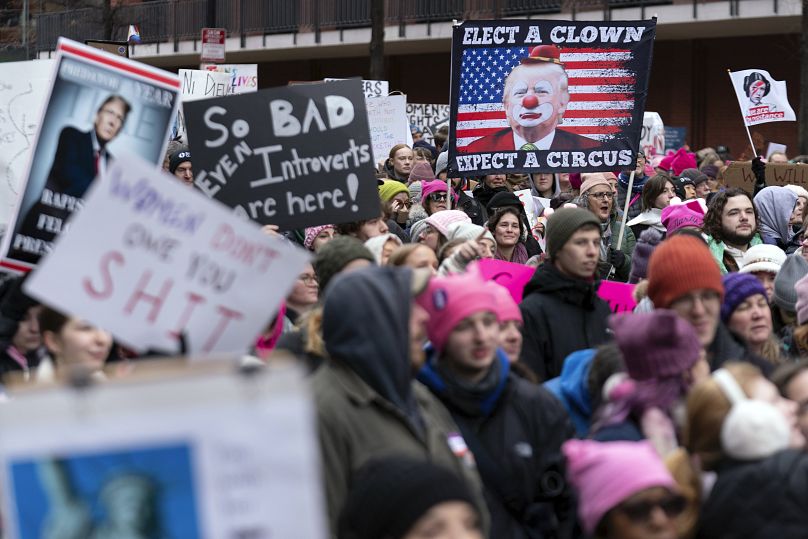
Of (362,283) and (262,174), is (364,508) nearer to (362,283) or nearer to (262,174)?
(362,283)

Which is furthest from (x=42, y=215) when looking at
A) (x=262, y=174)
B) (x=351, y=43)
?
(x=351, y=43)

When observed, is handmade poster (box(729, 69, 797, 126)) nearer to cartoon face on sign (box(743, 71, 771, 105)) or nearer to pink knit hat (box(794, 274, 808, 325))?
cartoon face on sign (box(743, 71, 771, 105))

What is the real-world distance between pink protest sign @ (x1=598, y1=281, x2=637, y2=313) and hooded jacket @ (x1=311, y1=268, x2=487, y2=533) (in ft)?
11.1

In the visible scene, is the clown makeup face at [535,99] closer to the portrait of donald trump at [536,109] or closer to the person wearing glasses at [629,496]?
the portrait of donald trump at [536,109]

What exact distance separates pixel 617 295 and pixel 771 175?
645 cm

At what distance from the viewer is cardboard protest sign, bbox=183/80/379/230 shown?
6.71 metres

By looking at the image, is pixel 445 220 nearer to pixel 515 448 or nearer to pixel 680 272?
pixel 680 272

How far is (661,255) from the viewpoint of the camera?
18.3 ft

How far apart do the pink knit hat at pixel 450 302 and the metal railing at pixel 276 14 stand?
2426 centimetres

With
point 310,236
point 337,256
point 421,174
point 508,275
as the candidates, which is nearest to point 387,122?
point 421,174

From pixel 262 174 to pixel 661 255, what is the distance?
204cm

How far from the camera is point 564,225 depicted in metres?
6.72

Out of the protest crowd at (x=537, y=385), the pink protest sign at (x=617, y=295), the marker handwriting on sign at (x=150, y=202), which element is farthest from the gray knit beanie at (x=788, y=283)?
the marker handwriting on sign at (x=150, y=202)

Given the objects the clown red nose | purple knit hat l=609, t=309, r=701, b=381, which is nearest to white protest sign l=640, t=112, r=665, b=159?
the clown red nose
